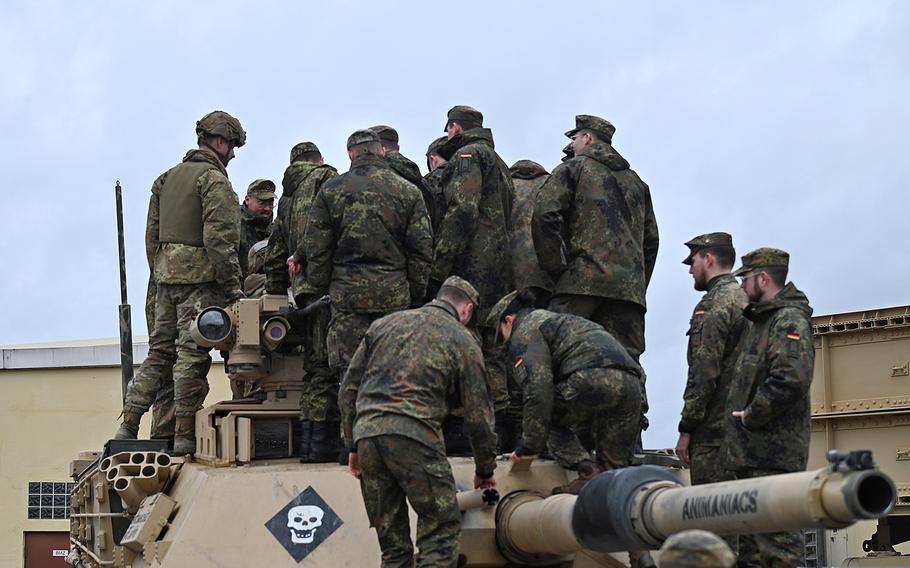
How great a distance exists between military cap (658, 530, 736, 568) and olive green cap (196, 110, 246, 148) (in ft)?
28.0

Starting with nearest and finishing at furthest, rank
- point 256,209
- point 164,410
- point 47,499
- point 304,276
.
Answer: point 304,276 → point 164,410 → point 256,209 → point 47,499

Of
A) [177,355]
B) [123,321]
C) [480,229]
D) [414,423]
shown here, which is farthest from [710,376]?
[123,321]

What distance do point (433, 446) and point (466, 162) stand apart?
3.39 m

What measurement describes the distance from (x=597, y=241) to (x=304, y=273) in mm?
2104

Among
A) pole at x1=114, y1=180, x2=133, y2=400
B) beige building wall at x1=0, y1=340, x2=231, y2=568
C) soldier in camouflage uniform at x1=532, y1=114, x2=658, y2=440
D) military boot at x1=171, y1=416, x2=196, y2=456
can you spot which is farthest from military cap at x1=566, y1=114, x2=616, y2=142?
beige building wall at x1=0, y1=340, x2=231, y2=568

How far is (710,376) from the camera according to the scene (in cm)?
1049

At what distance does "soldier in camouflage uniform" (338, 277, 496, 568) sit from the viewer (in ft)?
27.8

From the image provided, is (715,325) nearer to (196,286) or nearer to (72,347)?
(196,286)

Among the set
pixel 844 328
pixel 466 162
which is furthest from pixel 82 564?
pixel 844 328

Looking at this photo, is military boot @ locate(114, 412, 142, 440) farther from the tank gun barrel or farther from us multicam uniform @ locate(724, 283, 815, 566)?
us multicam uniform @ locate(724, 283, 815, 566)

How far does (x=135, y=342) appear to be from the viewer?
27.4 meters

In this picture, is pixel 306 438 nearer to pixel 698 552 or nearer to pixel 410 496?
pixel 410 496

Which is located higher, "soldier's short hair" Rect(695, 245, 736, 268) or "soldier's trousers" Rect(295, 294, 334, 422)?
"soldier's short hair" Rect(695, 245, 736, 268)

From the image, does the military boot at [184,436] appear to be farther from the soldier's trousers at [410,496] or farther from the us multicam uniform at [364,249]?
the soldier's trousers at [410,496]
